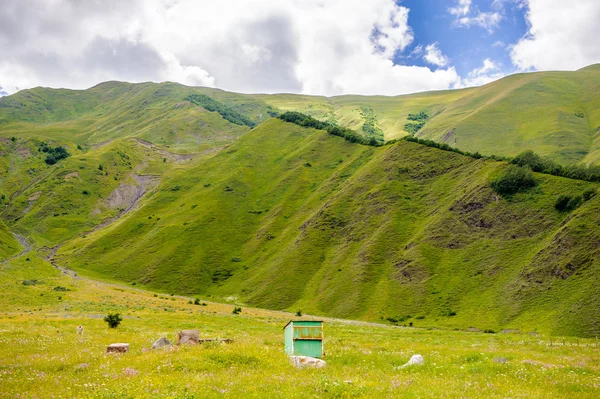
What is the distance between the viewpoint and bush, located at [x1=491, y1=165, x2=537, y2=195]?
102875 millimetres

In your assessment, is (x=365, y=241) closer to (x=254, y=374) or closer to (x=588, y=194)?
(x=588, y=194)

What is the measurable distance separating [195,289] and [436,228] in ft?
222

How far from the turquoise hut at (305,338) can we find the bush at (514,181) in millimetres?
91669

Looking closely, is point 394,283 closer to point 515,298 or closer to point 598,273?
point 515,298

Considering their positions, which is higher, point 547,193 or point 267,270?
point 547,193

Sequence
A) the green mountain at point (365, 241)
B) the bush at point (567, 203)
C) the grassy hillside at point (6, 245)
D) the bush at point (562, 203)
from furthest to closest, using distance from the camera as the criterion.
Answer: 1. the grassy hillside at point (6, 245)
2. the bush at point (562, 203)
3. the bush at point (567, 203)
4. the green mountain at point (365, 241)

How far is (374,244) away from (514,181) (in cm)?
3687

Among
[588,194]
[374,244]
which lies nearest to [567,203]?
[588,194]

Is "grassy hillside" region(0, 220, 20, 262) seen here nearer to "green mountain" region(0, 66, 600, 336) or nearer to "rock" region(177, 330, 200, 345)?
"green mountain" region(0, 66, 600, 336)

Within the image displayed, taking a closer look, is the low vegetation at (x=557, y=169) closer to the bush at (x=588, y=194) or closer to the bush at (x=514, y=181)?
the bush at (x=514, y=181)

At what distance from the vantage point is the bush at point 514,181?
10288 centimetres

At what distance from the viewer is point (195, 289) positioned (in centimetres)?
12094

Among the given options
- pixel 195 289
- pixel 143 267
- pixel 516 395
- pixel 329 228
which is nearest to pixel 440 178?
pixel 329 228

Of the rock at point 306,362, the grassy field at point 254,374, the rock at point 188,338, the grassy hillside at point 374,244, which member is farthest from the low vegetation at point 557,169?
→ the rock at point 188,338
